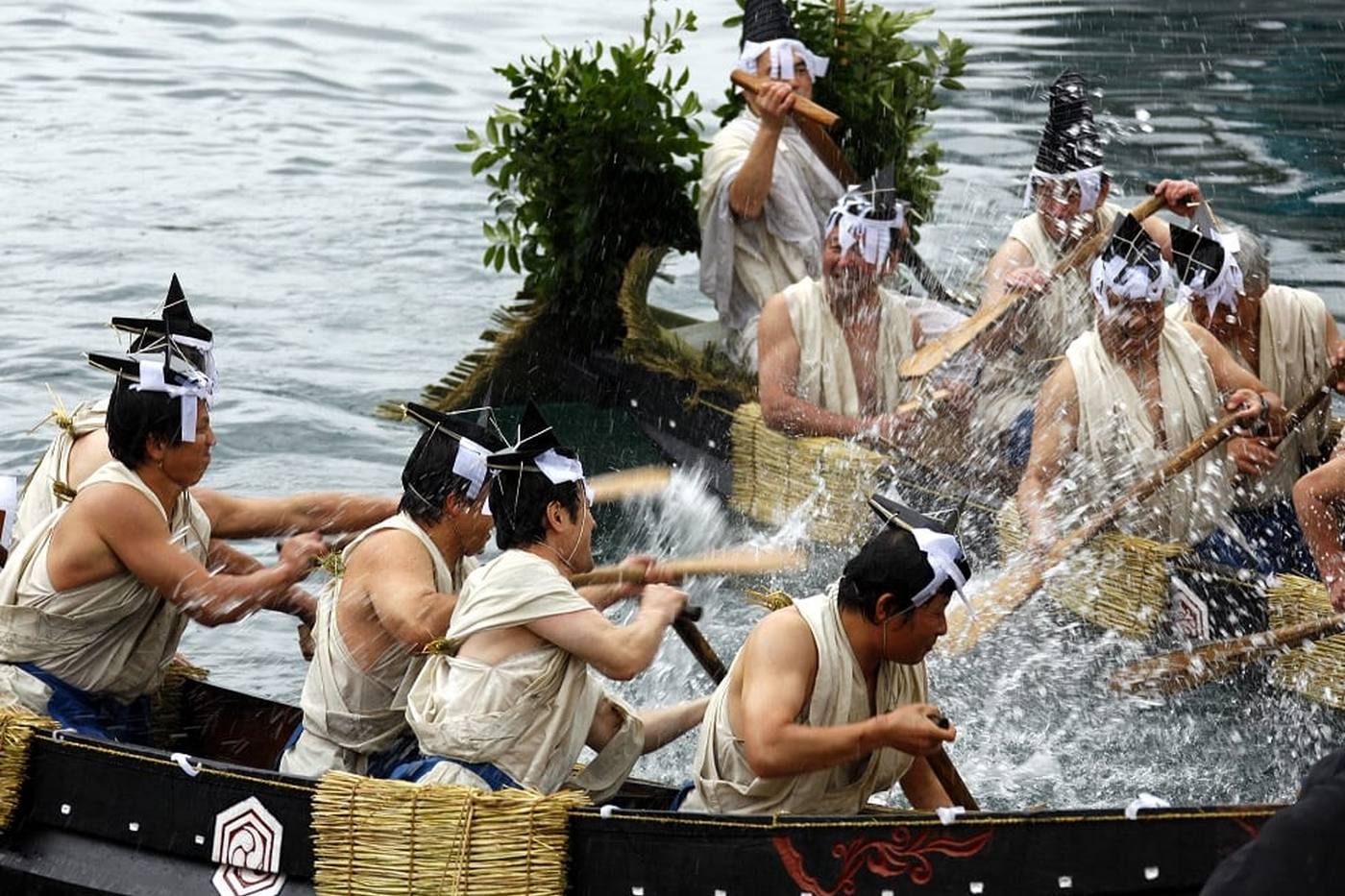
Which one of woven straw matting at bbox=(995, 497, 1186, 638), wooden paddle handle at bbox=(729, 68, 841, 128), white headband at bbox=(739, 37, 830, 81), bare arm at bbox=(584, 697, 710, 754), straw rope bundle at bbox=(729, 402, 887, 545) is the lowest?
straw rope bundle at bbox=(729, 402, 887, 545)

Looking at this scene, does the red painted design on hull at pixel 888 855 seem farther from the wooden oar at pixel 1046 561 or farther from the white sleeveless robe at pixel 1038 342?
the white sleeveless robe at pixel 1038 342

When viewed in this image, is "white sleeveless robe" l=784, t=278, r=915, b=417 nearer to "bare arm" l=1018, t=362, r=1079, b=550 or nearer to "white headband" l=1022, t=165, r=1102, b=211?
"white headband" l=1022, t=165, r=1102, b=211

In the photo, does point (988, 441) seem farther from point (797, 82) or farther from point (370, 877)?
point (370, 877)

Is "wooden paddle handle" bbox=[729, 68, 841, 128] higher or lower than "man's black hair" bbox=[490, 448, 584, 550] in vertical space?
higher

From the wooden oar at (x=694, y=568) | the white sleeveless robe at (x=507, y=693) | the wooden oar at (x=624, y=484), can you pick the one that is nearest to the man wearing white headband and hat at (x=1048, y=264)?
the wooden oar at (x=624, y=484)

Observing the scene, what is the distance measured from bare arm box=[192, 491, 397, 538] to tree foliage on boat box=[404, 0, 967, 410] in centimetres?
335

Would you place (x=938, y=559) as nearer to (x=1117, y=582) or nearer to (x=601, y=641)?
(x=601, y=641)

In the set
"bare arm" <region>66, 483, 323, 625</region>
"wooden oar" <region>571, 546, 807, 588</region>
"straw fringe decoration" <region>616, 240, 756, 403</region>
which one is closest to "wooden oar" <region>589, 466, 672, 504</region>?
"wooden oar" <region>571, 546, 807, 588</region>

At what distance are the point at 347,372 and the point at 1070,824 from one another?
8907mm

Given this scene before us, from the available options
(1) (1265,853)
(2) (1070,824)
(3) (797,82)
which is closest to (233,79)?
(3) (797,82)

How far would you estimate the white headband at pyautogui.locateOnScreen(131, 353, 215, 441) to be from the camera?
5.45 m

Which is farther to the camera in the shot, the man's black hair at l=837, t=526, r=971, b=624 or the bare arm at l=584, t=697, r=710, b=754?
the bare arm at l=584, t=697, r=710, b=754

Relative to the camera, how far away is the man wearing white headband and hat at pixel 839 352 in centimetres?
814

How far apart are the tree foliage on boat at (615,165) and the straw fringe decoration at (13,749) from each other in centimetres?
438
